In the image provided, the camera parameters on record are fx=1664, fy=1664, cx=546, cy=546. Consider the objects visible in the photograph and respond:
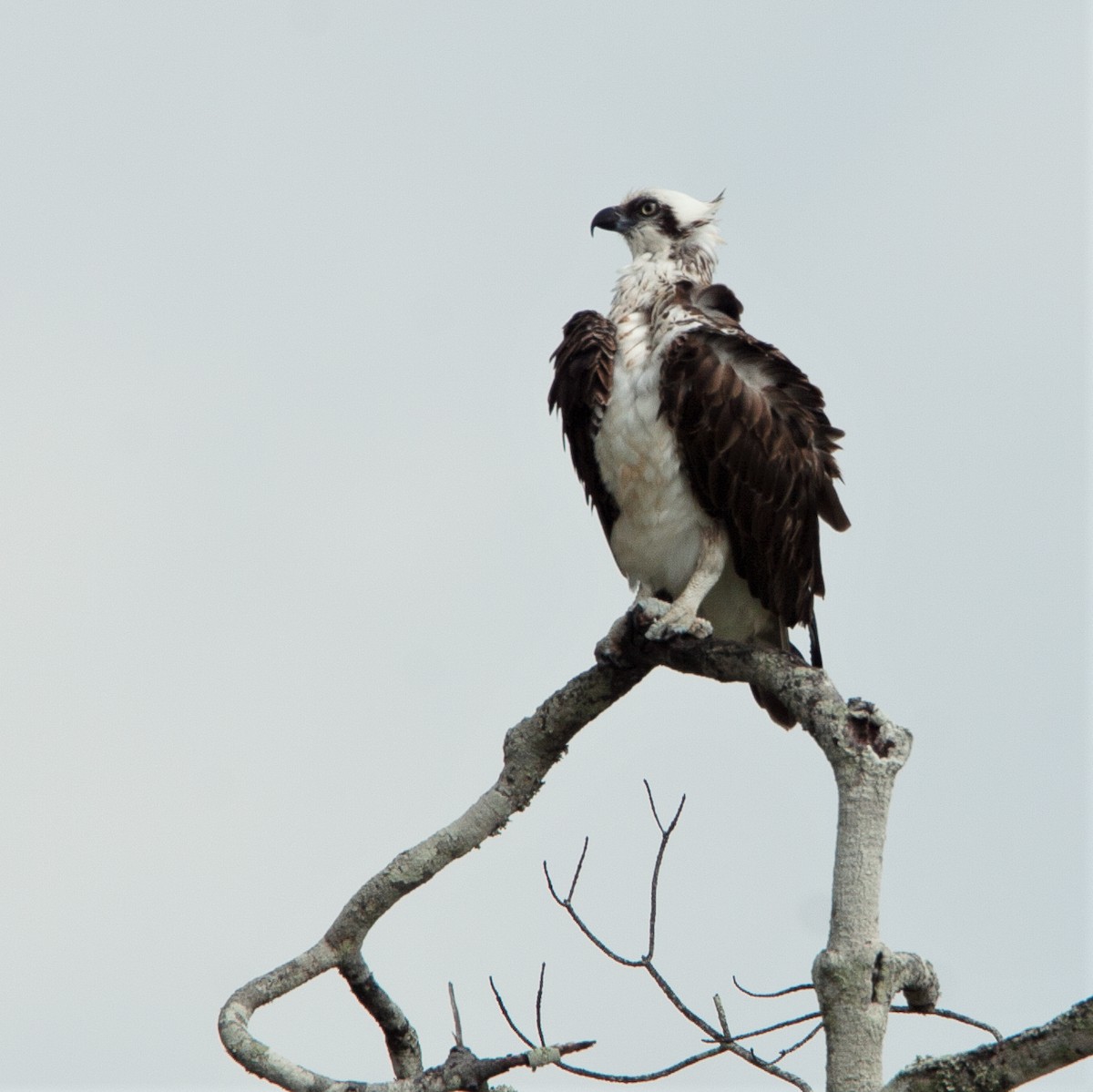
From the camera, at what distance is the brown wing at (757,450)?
19.9 feet

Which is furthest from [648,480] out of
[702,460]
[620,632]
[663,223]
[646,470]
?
[663,223]

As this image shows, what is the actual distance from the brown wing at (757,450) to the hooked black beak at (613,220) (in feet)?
3.71

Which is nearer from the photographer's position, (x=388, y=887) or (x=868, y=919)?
(x=868, y=919)

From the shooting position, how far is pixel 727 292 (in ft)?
21.7

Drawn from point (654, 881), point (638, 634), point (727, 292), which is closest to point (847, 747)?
point (654, 881)

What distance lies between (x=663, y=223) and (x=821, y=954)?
3.92 meters

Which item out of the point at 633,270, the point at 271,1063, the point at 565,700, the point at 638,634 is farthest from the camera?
the point at 633,270

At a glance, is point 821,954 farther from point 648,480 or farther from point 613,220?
point 613,220

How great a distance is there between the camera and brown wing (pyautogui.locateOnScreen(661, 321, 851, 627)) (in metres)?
6.06

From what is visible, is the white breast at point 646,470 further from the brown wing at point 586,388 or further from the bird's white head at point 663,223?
the bird's white head at point 663,223

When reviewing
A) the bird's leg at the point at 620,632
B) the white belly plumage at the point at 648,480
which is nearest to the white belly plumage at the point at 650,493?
the white belly plumage at the point at 648,480

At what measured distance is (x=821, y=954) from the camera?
4223 mm

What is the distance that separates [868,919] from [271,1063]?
1844 millimetres

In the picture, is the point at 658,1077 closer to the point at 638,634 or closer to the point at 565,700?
the point at 565,700
